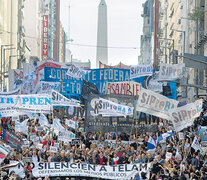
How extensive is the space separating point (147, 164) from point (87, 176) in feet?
5.73

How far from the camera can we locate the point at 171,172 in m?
17.8

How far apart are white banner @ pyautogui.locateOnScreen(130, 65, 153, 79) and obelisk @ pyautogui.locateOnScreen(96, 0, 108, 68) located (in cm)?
6364

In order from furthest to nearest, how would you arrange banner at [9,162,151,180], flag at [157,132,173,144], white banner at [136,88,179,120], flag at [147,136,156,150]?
flag at [157,132,173,144] < flag at [147,136,156,150] < white banner at [136,88,179,120] < banner at [9,162,151,180]

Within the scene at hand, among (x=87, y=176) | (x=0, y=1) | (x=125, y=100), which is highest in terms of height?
(x=0, y=1)

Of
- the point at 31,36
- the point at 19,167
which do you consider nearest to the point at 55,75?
the point at 19,167

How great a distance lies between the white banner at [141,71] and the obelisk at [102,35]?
209ft

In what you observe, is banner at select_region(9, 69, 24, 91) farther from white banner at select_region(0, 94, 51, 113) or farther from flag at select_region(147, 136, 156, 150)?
flag at select_region(147, 136, 156, 150)

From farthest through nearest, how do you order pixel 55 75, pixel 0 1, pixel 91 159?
pixel 0 1, pixel 55 75, pixel 91 159

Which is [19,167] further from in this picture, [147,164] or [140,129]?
[140,129]

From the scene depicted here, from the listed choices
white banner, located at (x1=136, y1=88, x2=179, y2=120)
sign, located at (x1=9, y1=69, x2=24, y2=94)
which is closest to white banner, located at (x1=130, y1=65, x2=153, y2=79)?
sign, located at (x1=9, y1=69, x2=24, y2=94)

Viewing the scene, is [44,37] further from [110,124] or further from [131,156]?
[131,156]

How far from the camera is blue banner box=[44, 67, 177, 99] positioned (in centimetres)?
3609

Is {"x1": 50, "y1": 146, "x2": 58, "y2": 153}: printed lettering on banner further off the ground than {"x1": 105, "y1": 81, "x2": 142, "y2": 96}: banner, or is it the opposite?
{"x1": 105, "y1": 81, "x2": 142, "y2": 96}: banner

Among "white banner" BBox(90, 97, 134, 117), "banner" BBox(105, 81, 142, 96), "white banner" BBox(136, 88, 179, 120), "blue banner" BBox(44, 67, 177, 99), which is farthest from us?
"blue banner" BBox(44, 67, 177, 99)
